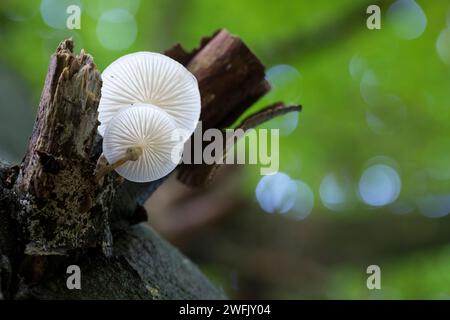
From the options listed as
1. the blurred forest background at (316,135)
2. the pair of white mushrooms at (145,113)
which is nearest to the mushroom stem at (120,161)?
the pair of white mushrooms at (145,113)

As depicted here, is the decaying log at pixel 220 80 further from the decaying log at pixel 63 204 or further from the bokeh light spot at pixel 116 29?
the bokeh light spot at pixel 116 29

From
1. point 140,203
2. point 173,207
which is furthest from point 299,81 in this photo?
point 140,203

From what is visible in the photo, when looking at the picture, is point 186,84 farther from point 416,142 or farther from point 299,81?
point 416,142

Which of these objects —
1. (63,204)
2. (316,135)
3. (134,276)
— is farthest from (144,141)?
(316,135)

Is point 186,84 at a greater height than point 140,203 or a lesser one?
greater

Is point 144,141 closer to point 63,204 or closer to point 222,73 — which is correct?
point 63,204

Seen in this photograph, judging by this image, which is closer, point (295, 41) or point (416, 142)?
point (295, 41)
